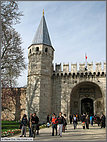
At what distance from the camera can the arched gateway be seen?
22.7m

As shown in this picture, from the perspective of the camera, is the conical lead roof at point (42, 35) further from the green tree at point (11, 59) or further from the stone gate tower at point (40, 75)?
the green tree at point (11, 59)

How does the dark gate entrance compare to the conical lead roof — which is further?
the dark gate entrance

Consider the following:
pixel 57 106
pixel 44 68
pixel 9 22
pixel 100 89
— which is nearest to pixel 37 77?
pixel 44 68

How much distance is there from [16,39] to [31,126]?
28.4 ft

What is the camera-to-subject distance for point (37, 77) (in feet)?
69.3

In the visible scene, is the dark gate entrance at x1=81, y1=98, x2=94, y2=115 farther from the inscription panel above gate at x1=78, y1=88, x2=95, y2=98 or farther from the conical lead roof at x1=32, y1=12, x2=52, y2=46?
the conical lead roof at x1=32, y1=12, x2=52, y2=46

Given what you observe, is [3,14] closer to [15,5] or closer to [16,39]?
[15,5]

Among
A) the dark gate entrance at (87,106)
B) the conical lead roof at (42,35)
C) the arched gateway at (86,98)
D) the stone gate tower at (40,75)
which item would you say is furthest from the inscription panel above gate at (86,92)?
the conical lead roof at (42,35)

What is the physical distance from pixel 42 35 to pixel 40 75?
6004 mm

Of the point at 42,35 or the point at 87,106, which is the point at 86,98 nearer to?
the point at 87,106

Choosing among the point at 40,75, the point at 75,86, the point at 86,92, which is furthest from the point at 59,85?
the point at 86,92

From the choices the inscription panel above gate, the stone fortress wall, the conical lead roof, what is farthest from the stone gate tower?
the inscription panel above gate

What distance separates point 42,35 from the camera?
23375mm

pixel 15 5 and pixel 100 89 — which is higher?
pixel 15 5
